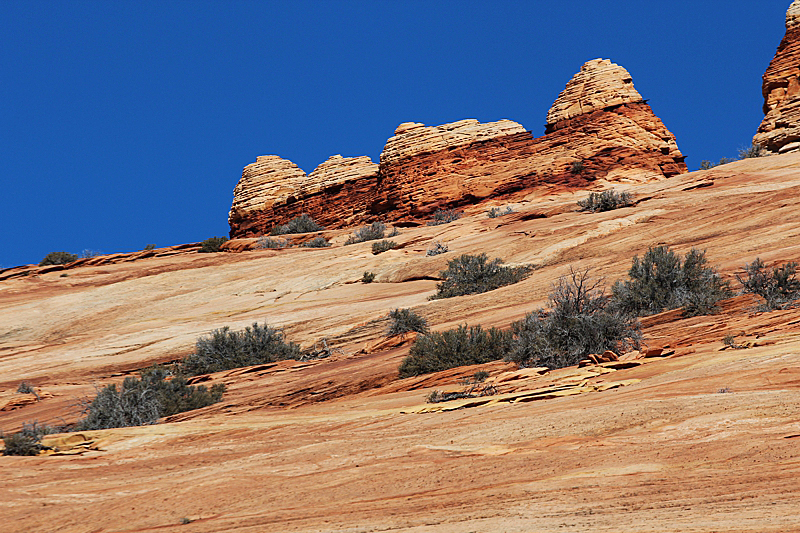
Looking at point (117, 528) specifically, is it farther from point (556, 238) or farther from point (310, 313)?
point (556, 238)

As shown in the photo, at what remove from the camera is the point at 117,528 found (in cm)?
581

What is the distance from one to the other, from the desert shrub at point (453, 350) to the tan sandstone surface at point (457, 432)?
50cm

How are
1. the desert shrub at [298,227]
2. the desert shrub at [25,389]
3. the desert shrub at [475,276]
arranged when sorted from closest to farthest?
the desert shrub at [25,389], the desert shrub at [475,276], the desert shrub at [298,227]

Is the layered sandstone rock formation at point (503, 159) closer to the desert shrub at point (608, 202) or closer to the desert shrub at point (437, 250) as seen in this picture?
the desert shrub at point (608, 202)

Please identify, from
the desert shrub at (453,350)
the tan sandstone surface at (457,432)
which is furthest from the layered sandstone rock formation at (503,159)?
the desert shrub at (453,350)

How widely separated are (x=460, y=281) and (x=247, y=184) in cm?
3494

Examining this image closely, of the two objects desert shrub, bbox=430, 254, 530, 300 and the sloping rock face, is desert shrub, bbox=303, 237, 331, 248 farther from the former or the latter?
the sloping rock face

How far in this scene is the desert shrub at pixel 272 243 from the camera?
3294 cm

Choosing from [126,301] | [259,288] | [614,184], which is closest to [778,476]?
[259,288]

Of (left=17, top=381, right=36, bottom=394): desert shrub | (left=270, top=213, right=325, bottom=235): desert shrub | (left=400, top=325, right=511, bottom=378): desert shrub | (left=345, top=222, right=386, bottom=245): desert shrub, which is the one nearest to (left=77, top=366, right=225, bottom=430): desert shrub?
(left=17, top=381, right=36, bottom=394): desert shrub

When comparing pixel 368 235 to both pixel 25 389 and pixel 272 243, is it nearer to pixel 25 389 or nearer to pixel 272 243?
pixel 272 243

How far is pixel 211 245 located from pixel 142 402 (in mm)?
23626

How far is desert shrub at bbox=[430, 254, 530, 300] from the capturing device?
59.1ft

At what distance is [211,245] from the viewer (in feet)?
113
